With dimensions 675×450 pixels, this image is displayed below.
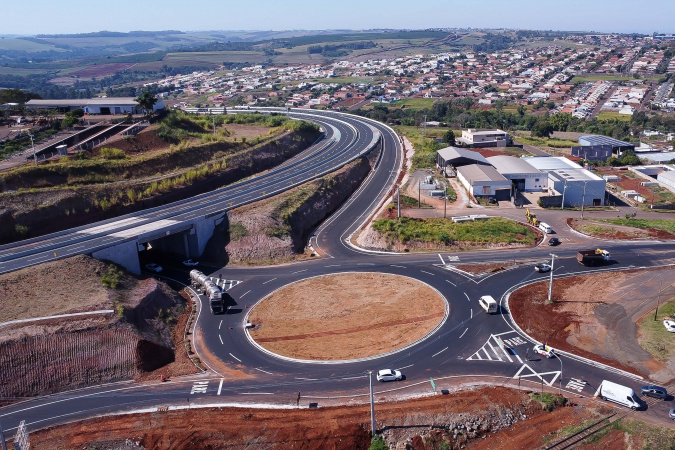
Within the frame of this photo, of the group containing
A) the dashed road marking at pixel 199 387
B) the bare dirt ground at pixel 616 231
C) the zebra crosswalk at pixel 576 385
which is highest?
the bare dirt ground at pixel 616 231

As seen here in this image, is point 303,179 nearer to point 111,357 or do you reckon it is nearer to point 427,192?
point 427,192

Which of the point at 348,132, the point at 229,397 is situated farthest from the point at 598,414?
the point at 348,132

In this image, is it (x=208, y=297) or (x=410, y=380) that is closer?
(x=410, y=380)

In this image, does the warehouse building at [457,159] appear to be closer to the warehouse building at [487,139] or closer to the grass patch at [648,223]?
the warehouse building at [487,139]

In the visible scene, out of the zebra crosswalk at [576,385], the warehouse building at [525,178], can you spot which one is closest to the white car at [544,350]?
the zebra crosswalk at [576,385]

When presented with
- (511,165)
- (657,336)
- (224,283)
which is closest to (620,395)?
(657,336)

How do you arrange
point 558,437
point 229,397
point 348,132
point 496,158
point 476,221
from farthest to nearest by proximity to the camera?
point 348,132, point 496,158, point 476,221, point 229,397, point 558,437

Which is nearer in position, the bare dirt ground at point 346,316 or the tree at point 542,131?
the bare dirt ground at point 346,316
